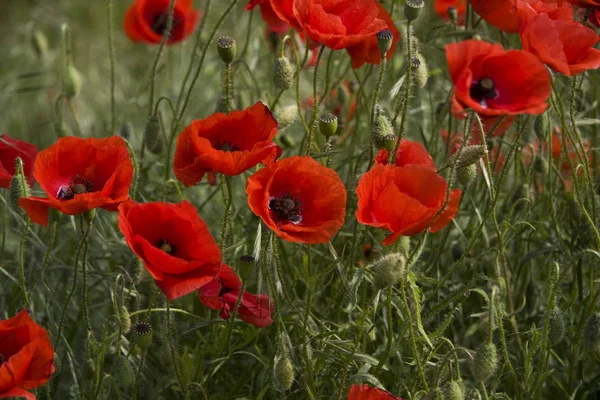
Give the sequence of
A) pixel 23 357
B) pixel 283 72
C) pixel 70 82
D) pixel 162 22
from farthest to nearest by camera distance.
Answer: pixel 162 22, pixel 70 82, pixel 283 72, pixel 23 357

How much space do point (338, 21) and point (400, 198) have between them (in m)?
0.44

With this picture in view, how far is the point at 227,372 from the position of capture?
212 centimetres

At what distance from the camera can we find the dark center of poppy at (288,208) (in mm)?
1764

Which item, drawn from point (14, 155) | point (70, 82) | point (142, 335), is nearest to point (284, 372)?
point (142, 335)

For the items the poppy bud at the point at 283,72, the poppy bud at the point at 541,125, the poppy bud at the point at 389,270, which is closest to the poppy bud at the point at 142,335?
the poppy bud at the point at 389,270

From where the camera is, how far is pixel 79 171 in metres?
1.79

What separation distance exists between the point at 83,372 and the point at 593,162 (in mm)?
1402

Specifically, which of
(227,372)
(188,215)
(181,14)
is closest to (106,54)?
(181,14)

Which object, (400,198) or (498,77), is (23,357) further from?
(498,77)

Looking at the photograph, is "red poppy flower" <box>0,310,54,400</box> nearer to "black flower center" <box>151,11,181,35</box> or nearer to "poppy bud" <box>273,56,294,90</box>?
"poppy bud" <box>273,56,294,90</box>

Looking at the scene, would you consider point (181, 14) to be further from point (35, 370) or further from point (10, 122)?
point (35, 370)

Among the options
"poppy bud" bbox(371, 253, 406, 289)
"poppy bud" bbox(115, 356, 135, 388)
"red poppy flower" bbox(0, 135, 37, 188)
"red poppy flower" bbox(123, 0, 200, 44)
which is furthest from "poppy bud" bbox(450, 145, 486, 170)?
"red poppy flower" bbox(123, 0, 200, 44)

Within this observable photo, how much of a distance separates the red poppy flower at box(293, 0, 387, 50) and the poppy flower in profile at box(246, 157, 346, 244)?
251mm

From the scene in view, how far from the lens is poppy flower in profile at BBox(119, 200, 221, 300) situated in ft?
5.07
